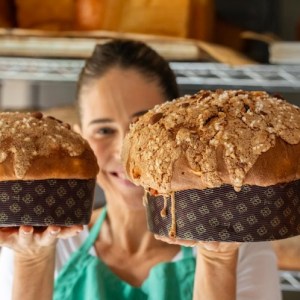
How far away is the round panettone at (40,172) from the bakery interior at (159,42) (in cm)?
55

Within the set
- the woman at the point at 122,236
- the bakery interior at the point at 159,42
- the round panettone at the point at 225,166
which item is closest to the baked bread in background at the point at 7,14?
the bakery interior at the point at 159,42

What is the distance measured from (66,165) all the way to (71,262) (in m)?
0.39

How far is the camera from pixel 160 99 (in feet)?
3.81

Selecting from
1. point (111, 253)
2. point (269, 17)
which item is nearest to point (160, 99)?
point (111, 253)

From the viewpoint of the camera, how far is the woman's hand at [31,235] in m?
0.85

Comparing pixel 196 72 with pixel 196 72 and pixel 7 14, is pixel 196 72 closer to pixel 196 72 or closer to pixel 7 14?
pixel 196 72

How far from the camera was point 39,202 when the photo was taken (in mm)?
834

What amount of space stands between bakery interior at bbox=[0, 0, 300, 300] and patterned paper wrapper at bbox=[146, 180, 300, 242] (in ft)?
2.14

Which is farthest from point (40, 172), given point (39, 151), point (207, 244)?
point (207, 244)

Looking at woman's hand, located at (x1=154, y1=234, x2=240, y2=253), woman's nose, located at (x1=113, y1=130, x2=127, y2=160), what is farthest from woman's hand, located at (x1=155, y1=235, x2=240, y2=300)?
woman's nose, located at (x1=113, y1=130, x2=127, y2=160)

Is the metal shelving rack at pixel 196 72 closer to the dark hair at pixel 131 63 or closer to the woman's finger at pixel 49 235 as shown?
the dark hair at pixel 131 63

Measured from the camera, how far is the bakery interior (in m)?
1.39

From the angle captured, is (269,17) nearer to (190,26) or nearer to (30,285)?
(190,26)

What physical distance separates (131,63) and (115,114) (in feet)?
0.33
